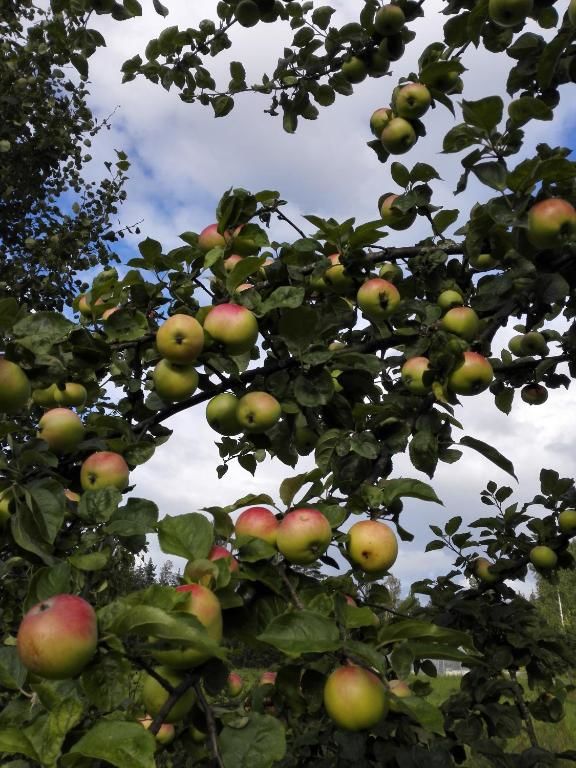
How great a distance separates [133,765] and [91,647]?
0.22 m

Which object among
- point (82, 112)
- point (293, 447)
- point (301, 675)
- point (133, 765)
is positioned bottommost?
point (133, 765)

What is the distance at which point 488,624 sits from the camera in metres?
3.60

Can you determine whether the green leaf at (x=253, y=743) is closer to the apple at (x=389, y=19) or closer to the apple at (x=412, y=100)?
the apple at (x=412, y=100)

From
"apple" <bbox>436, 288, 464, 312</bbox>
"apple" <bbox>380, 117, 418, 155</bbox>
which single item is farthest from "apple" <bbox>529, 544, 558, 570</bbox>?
"apple" <bbox>380, 117, 418, 155</bbox>

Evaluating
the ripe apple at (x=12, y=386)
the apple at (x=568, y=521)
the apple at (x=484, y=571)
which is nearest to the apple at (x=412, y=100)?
the ripe apple at (x=12, y=386)

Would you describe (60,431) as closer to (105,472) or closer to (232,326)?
(105,472)

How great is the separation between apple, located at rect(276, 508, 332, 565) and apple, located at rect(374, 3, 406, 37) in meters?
2.20

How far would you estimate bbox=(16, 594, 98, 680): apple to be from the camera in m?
1.12

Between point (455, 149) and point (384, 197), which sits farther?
point (384, 197)

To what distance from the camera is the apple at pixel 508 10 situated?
2.08 metres

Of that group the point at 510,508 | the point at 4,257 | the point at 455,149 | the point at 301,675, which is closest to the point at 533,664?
the point at 510,508

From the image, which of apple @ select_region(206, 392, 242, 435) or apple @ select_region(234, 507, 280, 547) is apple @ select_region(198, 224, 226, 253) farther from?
apple @ select_region(234, 507, 280, 547)

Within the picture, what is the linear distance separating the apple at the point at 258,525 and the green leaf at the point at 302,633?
Answer: 32 cm

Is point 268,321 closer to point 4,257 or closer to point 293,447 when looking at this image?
point 293,447
